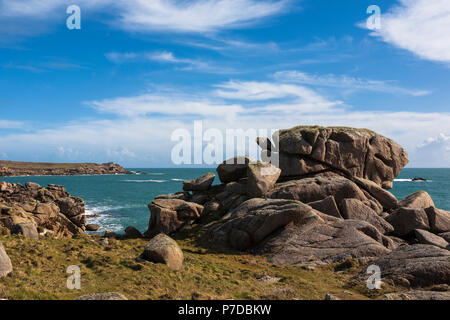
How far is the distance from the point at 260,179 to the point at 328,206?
9230mm

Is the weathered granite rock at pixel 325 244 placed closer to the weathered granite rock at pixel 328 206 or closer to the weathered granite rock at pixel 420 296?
the weathered granite rock at pixel 328 206

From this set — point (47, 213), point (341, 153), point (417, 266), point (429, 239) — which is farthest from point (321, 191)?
point (47, 213)

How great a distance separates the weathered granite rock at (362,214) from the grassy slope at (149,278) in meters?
9.44

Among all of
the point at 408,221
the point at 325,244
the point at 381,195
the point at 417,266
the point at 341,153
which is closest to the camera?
the point at 417,266

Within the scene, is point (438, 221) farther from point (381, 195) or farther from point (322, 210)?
point (322, 210)

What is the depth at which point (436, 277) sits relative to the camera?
1784cm

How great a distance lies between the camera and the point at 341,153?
44.0 m

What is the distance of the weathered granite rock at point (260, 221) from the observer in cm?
2866

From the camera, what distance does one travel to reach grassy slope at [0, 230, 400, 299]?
1522 cm

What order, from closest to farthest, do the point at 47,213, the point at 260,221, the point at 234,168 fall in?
the point at 260,221 → the point at 234,168 → the point at 47,213

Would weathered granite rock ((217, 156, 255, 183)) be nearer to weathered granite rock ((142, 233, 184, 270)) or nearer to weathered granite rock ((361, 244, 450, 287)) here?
weathered granite rock ((142, 233, 184, 270))

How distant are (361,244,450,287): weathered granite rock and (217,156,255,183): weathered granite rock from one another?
987 inches

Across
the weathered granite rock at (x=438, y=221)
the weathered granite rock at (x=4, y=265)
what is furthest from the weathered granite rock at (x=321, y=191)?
the weathered granite rock at (x=4, y=265)
